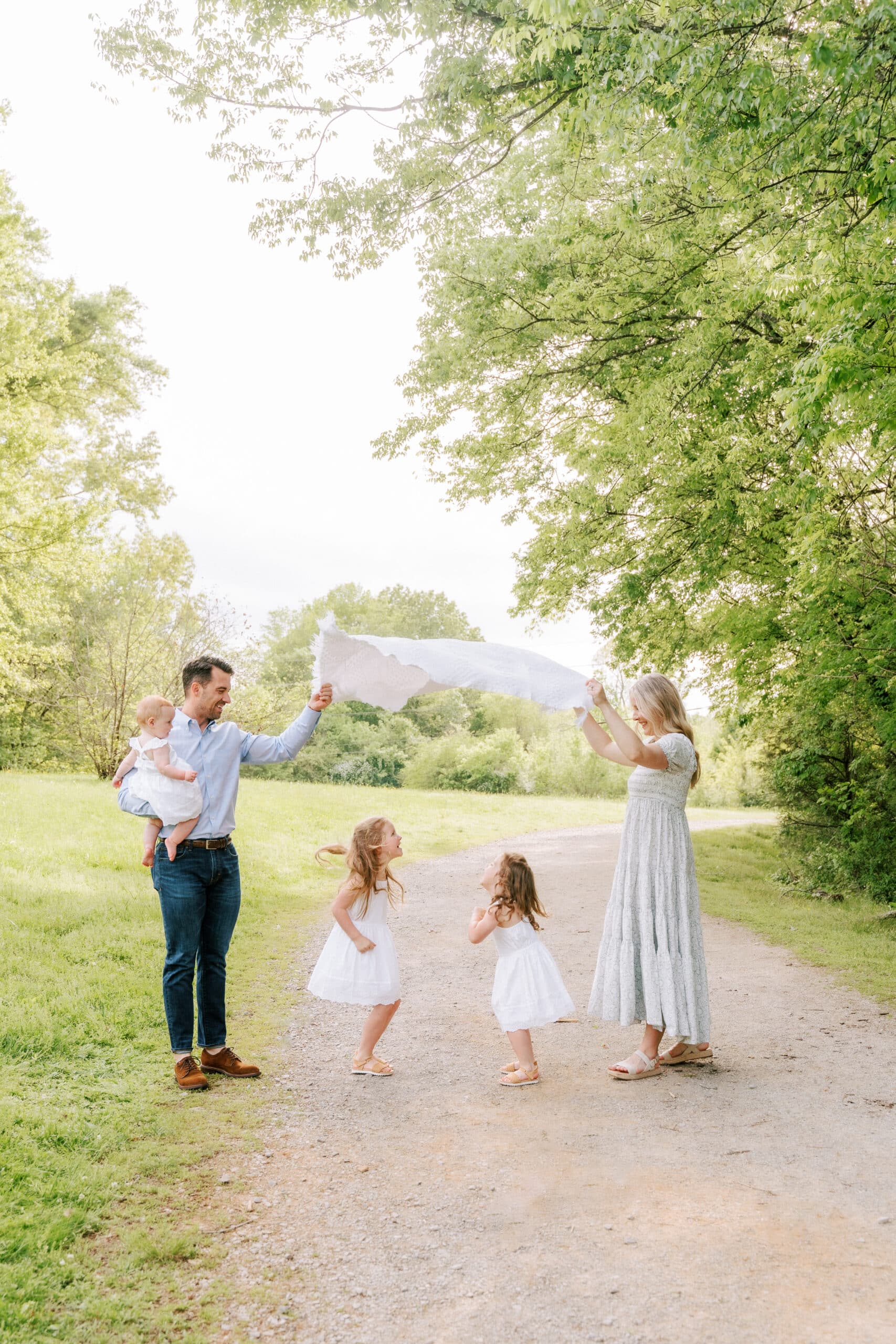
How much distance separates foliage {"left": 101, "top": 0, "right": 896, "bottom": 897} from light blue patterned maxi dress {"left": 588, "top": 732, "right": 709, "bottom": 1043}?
124 inches

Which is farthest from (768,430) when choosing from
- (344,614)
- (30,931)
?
(344,614)

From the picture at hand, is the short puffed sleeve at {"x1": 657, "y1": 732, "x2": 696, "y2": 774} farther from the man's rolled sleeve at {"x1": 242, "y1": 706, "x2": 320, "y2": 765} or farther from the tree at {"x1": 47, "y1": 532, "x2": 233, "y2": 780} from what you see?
the tree at {"x1": 47, "y1": 532, "x2": 233, "y2": 780}

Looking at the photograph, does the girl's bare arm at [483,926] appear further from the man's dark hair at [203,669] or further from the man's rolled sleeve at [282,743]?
the man's dark hair at [203,669]

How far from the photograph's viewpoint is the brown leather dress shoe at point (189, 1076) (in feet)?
17.1

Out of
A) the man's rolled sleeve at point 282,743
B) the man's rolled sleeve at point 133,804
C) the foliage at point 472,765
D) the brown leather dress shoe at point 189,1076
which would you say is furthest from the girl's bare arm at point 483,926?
the foliage at point 472,765

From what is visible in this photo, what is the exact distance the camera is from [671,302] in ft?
36.6

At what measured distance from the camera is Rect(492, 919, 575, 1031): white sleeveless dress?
17.5 ft

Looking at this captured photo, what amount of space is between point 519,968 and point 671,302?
28.4ft

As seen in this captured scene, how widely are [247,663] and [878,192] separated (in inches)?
851

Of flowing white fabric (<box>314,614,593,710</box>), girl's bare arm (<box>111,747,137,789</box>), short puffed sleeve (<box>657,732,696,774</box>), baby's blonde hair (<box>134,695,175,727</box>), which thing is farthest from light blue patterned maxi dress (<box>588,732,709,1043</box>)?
girl's bare arm (<box>111,747,137,789</box>)

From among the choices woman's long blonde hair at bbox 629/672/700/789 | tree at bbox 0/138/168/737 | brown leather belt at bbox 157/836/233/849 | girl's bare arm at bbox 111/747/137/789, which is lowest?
brown leather belt at bbox 157/836/233/849

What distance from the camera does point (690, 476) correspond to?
11.6 metres

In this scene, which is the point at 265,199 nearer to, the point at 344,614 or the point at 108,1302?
the point at 108,1302

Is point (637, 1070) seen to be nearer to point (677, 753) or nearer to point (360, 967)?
point (360, 967)
